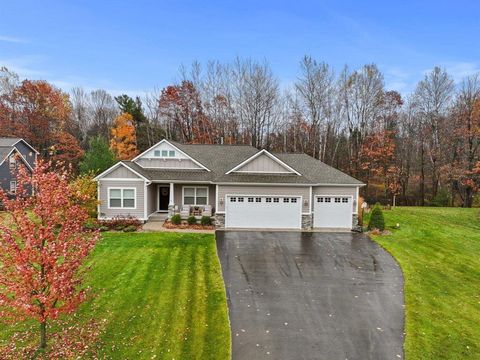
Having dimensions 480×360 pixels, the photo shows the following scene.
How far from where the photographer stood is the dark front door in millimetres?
23172

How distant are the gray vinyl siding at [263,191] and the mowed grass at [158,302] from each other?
15.3 ft

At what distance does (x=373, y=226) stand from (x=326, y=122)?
21433 mm

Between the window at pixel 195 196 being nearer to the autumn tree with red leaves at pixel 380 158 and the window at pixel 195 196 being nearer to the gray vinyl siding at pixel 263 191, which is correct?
the gray vinyl siding at pixel 263 191

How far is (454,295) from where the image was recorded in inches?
435

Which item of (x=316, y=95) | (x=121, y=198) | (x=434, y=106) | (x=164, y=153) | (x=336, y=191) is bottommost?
(x=121, y=198)

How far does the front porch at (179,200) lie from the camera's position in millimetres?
21312

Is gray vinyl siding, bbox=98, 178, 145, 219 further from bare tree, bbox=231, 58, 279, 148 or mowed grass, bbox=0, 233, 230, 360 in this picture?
bare tree, bbox=231, 58, 279, 148

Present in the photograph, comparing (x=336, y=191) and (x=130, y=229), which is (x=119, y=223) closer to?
(x=130, y=229)

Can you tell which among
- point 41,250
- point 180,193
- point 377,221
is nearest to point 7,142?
point 180,193

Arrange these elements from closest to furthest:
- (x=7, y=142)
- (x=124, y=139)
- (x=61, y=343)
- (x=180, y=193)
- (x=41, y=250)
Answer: (x=41, y=250), (x=61, y=343), (x=180, y=193), (x=7, y=142), (x=124, y=139)

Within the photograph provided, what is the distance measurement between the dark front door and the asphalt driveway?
25.8ft

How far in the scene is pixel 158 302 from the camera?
32.8 feet

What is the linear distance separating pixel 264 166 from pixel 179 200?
6.33m

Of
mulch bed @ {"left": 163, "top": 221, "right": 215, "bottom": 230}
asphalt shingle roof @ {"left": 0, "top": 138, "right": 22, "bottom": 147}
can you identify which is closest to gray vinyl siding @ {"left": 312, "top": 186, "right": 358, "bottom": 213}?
mulch bed @ {"left": 163, "top": 221, "right": 215, "bottom": 230}
